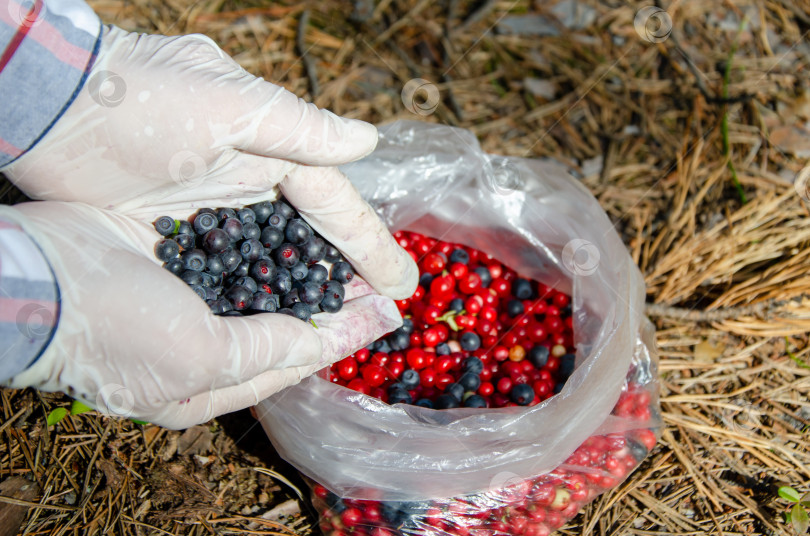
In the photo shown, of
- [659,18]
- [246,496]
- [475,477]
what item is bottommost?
[246,496]

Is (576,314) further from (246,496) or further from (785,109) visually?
(785,109)

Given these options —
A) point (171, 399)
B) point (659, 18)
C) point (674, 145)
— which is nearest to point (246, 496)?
point (171, 399)

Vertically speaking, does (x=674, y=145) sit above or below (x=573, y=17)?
below

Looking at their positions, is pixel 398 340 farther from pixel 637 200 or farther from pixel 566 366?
pixel 637 200

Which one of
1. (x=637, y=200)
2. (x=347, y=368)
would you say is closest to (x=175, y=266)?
(x=347, y=368)

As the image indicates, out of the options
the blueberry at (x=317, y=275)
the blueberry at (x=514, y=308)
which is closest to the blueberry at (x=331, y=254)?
the blueberry at (x=317, y=275)

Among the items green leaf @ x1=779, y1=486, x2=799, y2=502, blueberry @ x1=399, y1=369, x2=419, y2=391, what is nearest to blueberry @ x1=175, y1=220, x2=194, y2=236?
blueberry @ x1=399, y1=369, x2=419, y2=391

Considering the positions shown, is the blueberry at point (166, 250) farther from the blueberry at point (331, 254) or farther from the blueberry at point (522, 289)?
the blueberry at point (522, 289)
